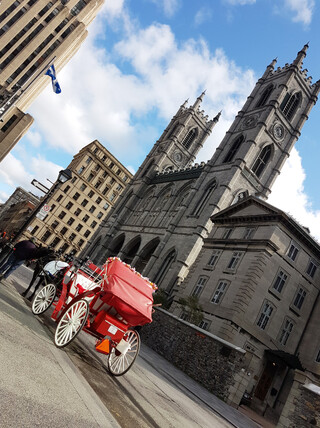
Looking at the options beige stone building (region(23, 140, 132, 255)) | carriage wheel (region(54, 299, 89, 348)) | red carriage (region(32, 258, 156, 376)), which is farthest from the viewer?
beige stone building (region(23, 140, 132, 255))

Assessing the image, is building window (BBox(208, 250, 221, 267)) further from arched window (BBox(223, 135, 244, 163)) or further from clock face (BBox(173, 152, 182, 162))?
clock face (BBox(173, 152, 182, 162))

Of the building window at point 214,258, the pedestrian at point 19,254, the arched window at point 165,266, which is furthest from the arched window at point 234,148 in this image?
the pedestrian at point 19,254

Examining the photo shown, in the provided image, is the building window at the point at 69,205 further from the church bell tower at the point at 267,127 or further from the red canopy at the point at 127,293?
the red canopy at the point at 127,293

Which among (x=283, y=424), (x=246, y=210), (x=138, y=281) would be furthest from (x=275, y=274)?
(x=138, y=281)

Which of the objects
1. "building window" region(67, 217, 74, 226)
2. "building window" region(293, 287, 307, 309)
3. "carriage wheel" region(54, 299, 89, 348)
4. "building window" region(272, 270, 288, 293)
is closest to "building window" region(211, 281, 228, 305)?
"building window" region(272, 270, 288, 293)

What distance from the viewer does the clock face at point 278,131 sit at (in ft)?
141

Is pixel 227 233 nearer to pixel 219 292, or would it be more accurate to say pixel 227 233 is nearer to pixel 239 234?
pixel 239 234

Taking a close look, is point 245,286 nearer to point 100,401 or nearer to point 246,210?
point 246,210

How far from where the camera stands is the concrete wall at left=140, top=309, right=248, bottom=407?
583 inches

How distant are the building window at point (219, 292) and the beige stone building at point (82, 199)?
5145cm

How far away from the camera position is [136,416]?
499cm

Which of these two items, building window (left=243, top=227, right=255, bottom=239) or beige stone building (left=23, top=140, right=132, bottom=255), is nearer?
building window (left=243, top=227, right=255, bottom=239)

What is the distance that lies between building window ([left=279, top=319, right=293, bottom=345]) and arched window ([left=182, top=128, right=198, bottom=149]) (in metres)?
44.3

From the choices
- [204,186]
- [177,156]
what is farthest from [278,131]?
[177,156]
